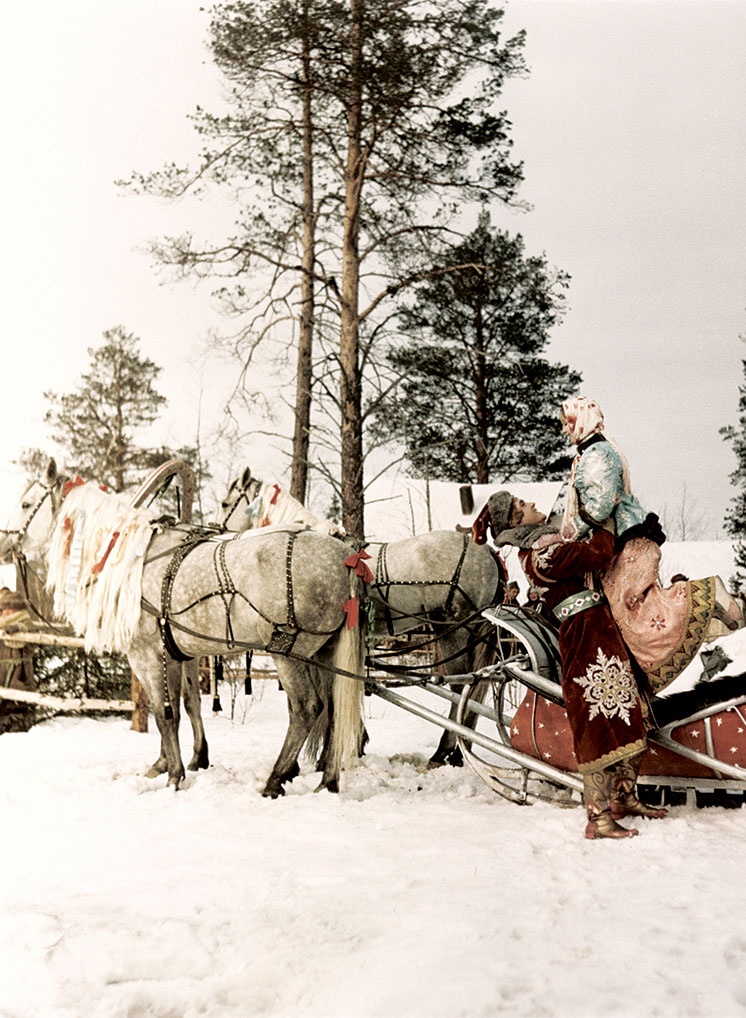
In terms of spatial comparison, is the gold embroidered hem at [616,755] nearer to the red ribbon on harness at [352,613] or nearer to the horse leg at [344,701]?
the horse leg at [344,701]

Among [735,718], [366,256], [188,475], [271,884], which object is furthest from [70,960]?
[366,256]

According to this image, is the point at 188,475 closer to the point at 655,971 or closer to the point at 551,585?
the point at 551,585

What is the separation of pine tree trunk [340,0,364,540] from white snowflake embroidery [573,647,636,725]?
5612 millimetres

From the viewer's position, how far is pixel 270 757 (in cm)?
543

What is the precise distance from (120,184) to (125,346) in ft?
14.7

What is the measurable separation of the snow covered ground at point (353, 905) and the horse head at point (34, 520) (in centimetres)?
133

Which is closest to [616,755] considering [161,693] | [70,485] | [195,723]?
[161,693]

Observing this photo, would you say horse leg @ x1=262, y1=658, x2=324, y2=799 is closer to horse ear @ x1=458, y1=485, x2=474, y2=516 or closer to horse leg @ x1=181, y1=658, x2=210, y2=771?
horse leg @ x1=181, y1=658, x2=210, y2=771

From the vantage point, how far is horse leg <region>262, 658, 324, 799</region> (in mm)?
4559

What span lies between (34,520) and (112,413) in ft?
30.5

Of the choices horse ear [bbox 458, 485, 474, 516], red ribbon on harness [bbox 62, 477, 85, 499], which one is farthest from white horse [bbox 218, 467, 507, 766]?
horse ear [bbox 458, 485, 474, 516]

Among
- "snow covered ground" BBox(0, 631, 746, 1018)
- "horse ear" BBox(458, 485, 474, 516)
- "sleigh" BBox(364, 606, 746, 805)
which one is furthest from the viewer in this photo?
"horse ear" BBox(458, 485, 474, 516)

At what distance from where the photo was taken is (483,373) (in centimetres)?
1346

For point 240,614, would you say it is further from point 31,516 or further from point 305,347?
point 305,347
